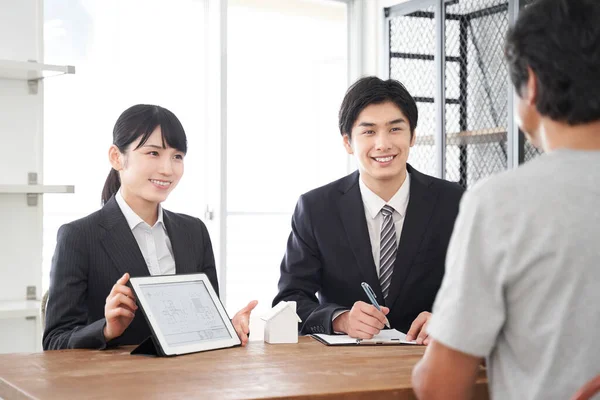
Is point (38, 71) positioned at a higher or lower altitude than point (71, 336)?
higher

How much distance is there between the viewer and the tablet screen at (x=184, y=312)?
6.55 feet

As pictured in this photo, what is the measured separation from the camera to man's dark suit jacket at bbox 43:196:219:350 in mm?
2211

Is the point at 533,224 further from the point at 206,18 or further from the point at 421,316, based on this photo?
the point at 206,18

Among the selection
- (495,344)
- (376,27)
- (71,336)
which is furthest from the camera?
(376,27)

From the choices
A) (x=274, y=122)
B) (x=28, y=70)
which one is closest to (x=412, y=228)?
(x=28, y=70)

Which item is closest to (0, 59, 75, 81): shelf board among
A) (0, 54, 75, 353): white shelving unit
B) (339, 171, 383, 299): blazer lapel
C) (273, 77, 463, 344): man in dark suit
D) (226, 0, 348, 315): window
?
(0, 54, 75, 353): white shelving unit

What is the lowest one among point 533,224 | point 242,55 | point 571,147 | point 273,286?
point 273,286

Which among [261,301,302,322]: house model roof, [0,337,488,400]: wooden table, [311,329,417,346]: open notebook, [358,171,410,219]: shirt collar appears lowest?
[311,329,417,346]: open notebook

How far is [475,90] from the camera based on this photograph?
4270mm

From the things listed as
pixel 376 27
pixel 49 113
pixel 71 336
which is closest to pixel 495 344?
pixel 71 336

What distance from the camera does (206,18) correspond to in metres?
4.97

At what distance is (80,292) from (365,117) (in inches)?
45.5

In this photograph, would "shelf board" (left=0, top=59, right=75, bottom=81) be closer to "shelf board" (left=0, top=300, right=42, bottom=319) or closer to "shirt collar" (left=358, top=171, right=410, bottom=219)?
"shelf board" (left=0, top=300, right=42, bottom=319)

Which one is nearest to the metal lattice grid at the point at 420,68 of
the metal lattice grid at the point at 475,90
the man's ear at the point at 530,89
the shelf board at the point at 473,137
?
the shelf board at the point at 473,137
